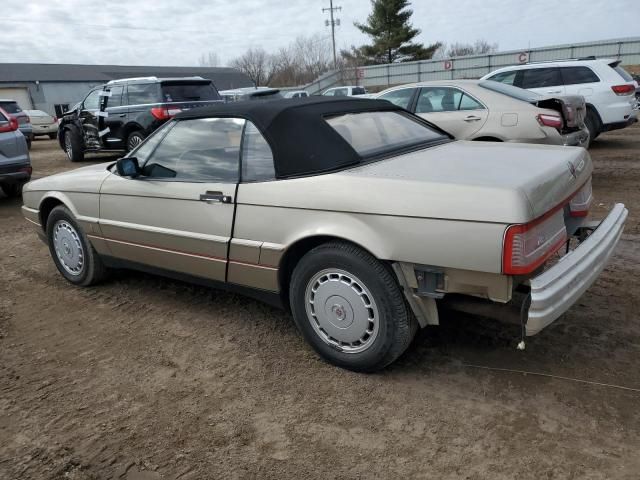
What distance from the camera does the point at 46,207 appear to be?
4.70m

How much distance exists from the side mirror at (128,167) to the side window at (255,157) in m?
1.00

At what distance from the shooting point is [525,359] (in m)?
2.99

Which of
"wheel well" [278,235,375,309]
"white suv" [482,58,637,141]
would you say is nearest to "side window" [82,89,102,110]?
"white suv" [482,58,637,141]

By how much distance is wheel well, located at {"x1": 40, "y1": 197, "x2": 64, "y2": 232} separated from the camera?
4.57 meters

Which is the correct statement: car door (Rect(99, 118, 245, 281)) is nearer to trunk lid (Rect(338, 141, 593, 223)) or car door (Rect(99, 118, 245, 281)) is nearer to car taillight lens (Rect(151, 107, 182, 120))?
trunk lid (Rect(338, 141, 593, 223))

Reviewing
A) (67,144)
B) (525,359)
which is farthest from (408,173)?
(67,144)

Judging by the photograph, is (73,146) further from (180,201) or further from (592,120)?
(592,120)

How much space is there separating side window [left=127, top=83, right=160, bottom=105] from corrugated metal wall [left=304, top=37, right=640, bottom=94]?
22020mm

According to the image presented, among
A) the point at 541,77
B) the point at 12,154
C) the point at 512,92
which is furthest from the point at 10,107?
the point at 512,92

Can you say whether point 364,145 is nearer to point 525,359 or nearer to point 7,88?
point 525,359

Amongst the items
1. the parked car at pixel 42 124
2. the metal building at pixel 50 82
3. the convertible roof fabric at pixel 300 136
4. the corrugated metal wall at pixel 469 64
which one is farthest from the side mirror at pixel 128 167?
the metal building at pixel 50 82

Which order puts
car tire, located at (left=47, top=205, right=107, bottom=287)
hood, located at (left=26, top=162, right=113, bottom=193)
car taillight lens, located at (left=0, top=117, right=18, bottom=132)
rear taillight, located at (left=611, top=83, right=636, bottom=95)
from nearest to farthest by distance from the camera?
hood, located at (left=26, top=162, right=113, bottom=193) < car tire, located at (left=47, top=205, right=107, bottom=287) < car taillight lens, located at (left=0, top=117, right=18, bottom=132) < rear taillight, located at (left=611, top=83, right=636, bottom=95)

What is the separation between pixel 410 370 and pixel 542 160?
55.9 inches

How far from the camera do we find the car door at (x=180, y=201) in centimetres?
331
